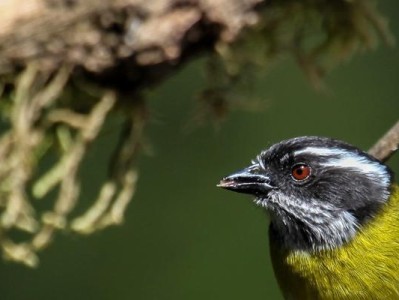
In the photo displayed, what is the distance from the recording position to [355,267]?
3.61 metres

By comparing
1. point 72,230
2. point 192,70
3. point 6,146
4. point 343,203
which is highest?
point 192,70

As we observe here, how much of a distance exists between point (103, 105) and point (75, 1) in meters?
0.28

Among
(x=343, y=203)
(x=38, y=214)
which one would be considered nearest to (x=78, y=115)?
(x=343, y=203)

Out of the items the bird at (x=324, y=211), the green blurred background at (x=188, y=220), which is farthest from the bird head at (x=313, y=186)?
the green blurred background at (x=188, y=220)

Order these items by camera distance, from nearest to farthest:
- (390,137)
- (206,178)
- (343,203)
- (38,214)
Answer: (390,137) < (343,203) < (38,214) < (206,178)

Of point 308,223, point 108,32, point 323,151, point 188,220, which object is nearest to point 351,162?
point 323,151

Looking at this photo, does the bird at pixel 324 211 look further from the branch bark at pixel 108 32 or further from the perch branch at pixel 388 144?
the branch bark at pixel 108 32

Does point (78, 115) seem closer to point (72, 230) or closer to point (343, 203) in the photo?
point (72, 230)

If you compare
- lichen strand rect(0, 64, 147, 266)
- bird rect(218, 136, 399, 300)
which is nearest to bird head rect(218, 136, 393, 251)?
bird rect(218, 136, 399, 300)

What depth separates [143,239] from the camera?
5430 mm

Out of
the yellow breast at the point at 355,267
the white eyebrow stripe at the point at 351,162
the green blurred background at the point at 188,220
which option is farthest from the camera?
the green blurred background at the point at 188,220

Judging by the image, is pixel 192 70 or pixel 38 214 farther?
pixel 192 70

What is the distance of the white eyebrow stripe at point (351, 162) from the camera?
12.2 ft

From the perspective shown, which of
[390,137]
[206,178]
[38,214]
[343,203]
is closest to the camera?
[390,137]
